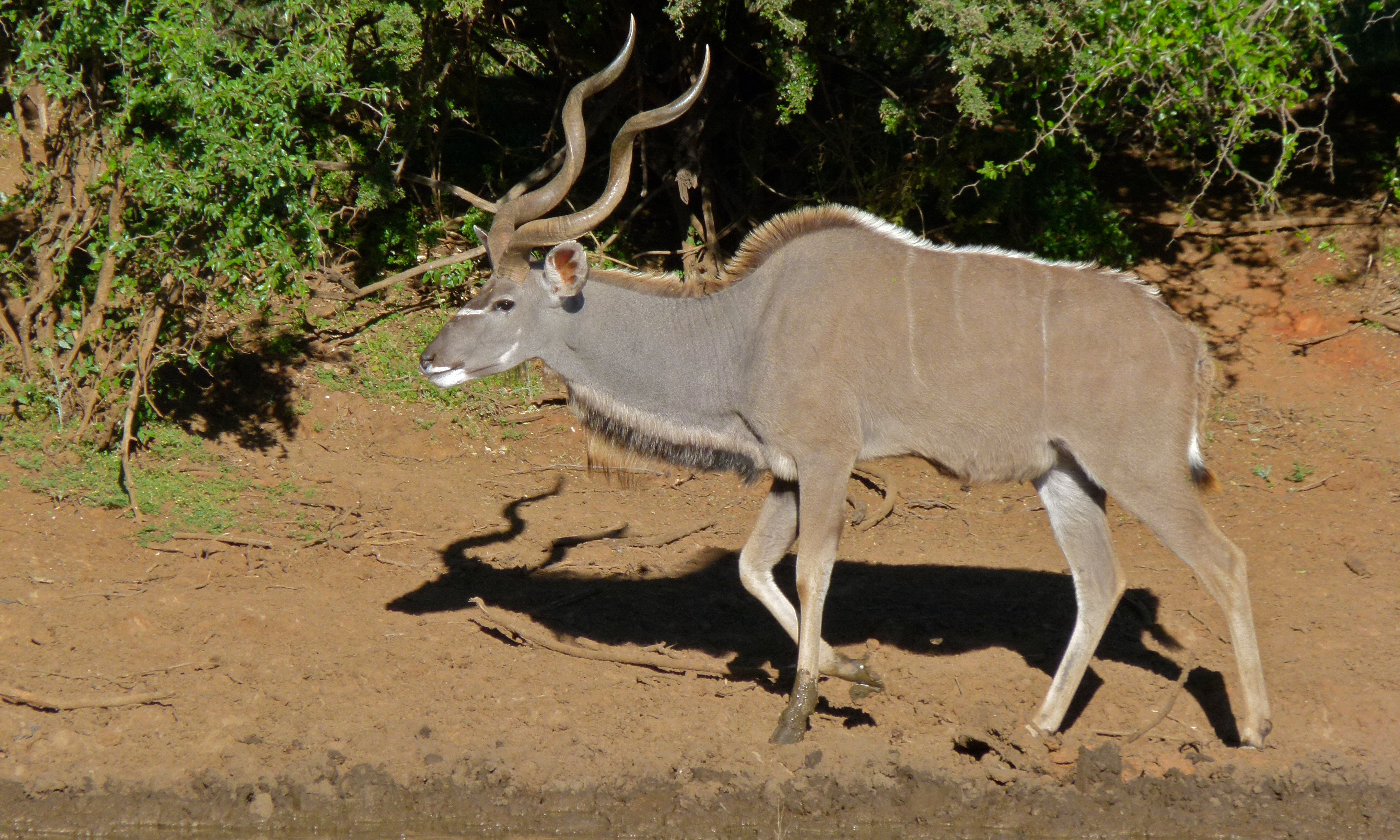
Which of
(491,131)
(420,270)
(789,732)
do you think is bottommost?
(789,732)

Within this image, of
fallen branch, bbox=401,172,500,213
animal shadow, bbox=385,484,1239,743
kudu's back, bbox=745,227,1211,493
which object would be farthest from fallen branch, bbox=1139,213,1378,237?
fallen branch, bbox=401,172,500,213

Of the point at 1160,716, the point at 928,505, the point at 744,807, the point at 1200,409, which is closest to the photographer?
the point at 744,807

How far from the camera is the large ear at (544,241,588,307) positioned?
4051 millimetres

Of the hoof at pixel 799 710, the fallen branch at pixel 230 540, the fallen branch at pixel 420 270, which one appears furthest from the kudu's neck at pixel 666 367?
the fallen branch at pixel 420 270

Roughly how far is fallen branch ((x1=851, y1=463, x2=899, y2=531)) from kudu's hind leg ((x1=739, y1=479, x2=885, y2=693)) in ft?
A: 5.48

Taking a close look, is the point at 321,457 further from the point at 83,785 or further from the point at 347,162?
the point at 83,785

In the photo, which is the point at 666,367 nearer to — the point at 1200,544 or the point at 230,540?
the point at 1200,544

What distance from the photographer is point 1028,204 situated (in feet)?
23.6

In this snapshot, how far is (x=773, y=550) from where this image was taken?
426 cm

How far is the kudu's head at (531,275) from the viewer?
4074 millimetres

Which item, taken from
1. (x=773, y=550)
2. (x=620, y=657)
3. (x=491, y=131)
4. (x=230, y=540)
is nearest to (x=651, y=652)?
(x=620, y=657)

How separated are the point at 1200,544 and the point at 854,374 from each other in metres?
1.19

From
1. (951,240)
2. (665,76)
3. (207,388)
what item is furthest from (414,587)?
(951,240)

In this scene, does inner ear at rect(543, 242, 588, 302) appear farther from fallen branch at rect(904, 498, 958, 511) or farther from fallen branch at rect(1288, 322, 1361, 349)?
fallen branch at rect(1288, 322, 1361, 349)
